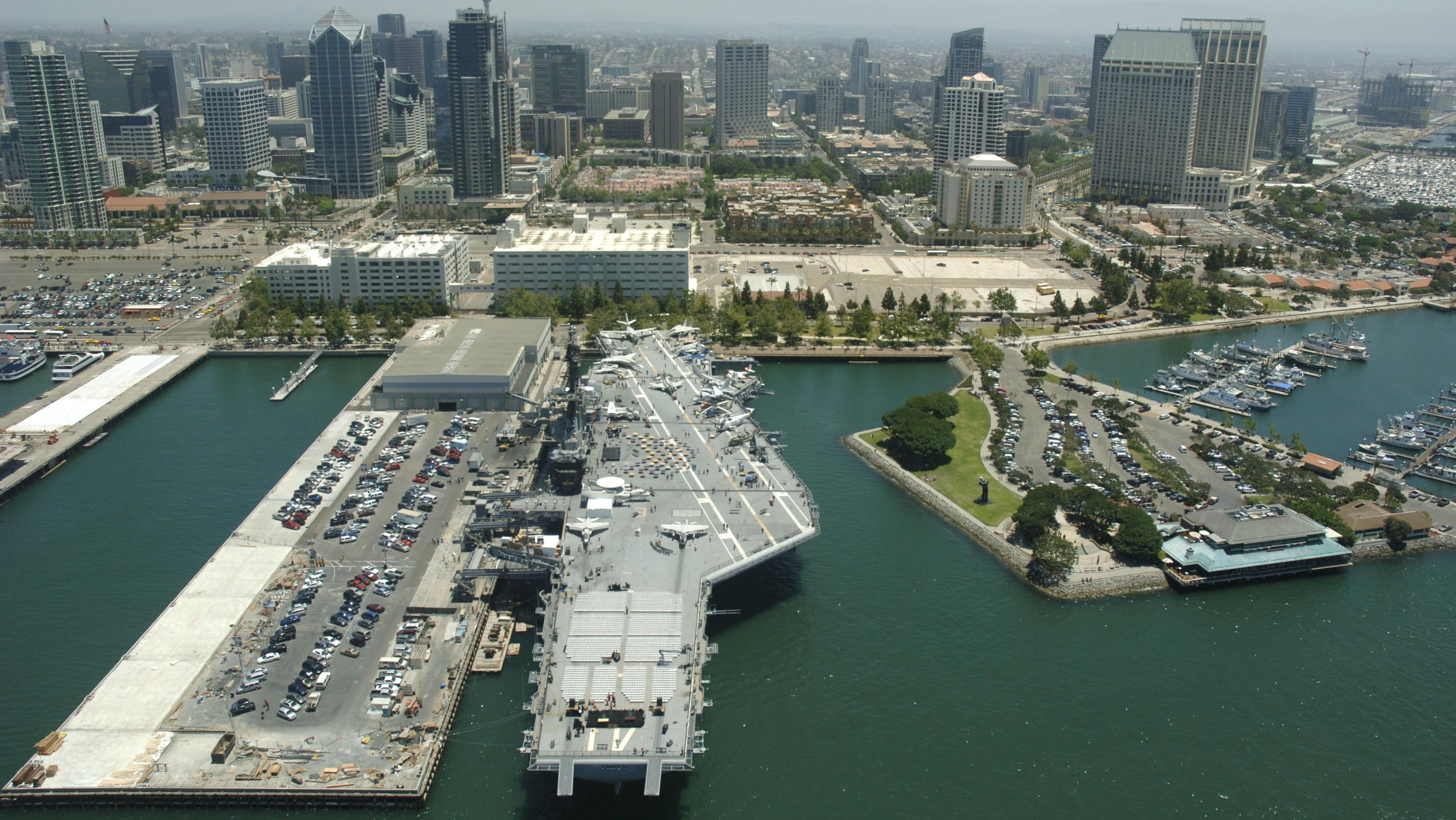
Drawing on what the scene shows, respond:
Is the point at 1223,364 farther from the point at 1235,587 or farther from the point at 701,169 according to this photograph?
the point at 701,169

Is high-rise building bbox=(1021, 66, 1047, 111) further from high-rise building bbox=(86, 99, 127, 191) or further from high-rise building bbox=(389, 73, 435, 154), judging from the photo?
high-rise building bbox=(86, 99, 127, 191)

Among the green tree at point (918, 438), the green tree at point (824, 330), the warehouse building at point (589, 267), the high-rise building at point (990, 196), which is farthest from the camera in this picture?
the high-rise building at point (990, 196)

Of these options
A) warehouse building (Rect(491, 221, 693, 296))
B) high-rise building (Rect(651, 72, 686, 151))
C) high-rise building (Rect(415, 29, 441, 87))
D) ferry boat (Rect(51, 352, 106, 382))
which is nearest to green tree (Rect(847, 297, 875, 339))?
warehouse building (Rect(491, 221, 693, 296))

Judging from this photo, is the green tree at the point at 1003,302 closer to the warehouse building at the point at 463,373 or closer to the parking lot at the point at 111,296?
the warehouse building at the point at 463,373

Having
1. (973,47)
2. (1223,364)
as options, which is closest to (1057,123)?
(973,47)

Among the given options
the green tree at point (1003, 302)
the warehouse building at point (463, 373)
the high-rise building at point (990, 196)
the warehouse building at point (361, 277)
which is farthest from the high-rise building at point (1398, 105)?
the warehouse building at point (463, 373)
